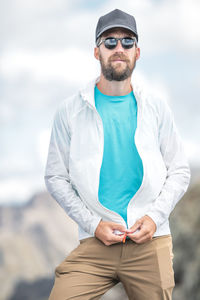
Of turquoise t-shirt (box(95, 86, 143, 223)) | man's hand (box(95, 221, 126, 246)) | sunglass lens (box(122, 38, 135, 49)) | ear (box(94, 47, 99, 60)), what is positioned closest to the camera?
man's hand (box(95, 221, 126, 246))

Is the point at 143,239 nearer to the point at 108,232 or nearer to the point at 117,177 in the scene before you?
the point at 108,232

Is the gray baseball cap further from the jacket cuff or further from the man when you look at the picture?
the jacket cuff

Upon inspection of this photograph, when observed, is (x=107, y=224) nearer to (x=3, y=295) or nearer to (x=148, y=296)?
(x=148, y=296)

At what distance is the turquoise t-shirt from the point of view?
3.05 meters

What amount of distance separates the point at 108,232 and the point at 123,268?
0.95 ft

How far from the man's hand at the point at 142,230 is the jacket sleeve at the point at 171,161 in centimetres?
14

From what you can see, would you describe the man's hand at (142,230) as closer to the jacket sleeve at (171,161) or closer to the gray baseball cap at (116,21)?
the jacket sleeve at (171,161)

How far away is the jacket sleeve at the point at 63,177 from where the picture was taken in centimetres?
305

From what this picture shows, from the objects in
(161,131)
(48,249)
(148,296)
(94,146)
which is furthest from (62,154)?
(48,249)

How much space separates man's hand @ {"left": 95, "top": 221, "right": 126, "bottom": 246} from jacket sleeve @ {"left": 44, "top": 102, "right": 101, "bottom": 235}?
0.14 feet

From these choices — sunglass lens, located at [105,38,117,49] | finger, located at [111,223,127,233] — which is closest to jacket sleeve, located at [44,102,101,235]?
finger, located at [111,223,127,233]

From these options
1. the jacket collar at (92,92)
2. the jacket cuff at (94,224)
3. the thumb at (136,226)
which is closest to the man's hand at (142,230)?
the thumb at (136,226)

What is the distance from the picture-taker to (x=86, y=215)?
304 centimetres

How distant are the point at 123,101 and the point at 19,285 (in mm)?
29793
